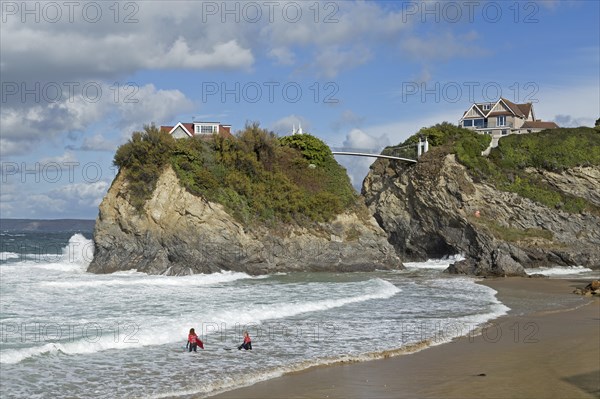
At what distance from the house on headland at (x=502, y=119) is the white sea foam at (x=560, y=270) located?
28239 mm

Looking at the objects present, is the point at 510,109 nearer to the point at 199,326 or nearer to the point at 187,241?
the point at 187,241

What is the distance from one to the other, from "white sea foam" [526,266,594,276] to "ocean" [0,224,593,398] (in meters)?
10.0

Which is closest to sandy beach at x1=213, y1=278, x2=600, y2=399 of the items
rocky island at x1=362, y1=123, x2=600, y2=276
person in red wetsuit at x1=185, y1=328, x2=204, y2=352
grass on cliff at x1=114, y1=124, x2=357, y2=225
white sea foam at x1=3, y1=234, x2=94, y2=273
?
person in red wetsuit at x1=185, y1=328, x2=204, y2=352

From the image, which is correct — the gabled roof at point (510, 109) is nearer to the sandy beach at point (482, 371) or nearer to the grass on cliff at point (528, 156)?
the grass on cliff at point (528, 156)

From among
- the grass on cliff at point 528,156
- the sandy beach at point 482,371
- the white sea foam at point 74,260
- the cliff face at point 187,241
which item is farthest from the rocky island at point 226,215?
the sandy beach at point 482,371

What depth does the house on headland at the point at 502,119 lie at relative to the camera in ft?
230

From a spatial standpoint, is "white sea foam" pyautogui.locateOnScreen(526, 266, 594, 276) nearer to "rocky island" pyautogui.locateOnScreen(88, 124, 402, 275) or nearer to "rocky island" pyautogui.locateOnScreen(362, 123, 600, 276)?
"rocky island" pyautogui.locateOnScreen(362, 123, 600, 276)

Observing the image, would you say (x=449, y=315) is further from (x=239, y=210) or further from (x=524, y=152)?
(x=524, y=152)

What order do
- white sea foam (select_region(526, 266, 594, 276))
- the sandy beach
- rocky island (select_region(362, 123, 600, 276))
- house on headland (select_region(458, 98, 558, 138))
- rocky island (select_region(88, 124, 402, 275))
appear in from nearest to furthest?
the sandy beach, rocky island (select_region(88, 124, 402, 275)), white sea foam (select_region(526, 266, 594, 276)), rocky island (select_region(362, 123, 600, 276)), house on headland (select_region(458, 98, 558, 138))

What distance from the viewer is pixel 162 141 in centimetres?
3938

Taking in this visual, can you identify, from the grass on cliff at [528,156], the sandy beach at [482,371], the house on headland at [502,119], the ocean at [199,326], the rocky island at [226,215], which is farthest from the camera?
the house on headland at [502,119]

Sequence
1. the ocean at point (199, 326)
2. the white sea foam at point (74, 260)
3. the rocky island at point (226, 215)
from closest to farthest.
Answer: the ocean at point (199, 326) < the rocky island at point (226, 215) < the white sea foam at point (74, 260)

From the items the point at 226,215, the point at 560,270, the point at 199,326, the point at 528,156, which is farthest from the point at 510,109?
the point at 199,326

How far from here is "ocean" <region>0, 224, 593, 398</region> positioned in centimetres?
1335
